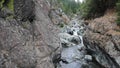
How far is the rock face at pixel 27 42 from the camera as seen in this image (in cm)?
1323

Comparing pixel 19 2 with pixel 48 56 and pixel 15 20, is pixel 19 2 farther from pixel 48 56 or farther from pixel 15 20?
pixel 48 56

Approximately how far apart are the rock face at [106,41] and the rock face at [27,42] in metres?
5.25

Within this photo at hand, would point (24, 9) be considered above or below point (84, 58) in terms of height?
above

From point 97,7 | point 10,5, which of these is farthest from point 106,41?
point 10,5

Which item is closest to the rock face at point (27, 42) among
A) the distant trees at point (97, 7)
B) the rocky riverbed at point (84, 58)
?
the rocky riverbed at point (84, 58)

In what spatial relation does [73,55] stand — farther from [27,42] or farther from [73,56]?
[27,42]

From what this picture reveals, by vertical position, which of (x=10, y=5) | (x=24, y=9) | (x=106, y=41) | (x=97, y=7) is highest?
(x=10, y=5)

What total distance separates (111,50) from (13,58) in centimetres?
924

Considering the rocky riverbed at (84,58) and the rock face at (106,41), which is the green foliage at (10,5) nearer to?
the rocky riverbed at (84,58)

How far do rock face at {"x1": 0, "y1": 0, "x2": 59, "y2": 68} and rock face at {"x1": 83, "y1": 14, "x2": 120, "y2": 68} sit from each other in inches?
207

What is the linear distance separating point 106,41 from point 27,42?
8.41 metres

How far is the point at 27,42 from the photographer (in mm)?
14398

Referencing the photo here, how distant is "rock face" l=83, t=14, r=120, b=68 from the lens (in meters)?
18.5

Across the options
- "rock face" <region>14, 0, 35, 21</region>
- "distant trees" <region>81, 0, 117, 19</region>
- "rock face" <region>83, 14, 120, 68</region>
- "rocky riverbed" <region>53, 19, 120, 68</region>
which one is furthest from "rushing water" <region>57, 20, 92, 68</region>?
"rock face" <region>14, 0, 35, 21</region>
